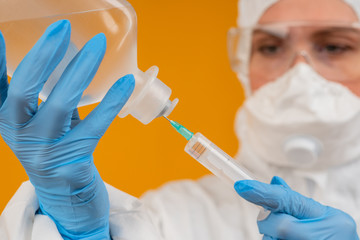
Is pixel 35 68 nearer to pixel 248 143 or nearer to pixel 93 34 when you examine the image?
pixel 93 34

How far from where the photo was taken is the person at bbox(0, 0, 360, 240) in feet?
3.07

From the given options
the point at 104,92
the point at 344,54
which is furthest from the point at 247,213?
the point at 104,92

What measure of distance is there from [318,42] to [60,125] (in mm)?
1077

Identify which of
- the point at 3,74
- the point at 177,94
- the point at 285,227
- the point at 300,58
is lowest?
the point at 177,94

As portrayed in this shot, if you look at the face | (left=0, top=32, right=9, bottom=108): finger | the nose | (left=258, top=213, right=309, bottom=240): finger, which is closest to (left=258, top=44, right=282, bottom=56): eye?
the face

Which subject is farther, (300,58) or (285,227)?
(300,58)

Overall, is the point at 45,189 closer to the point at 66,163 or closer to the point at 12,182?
the point at 66,163

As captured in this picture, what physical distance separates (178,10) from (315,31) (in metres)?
0.96

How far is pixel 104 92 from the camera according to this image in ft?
3.40

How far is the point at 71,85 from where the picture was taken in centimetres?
92

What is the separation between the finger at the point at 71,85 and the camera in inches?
35.8

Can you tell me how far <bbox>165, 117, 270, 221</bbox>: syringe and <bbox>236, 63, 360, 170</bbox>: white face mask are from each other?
0.50 metres

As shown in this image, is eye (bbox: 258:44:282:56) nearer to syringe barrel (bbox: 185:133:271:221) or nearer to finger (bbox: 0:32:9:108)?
syringe barrel (bbox: 185:133:271:221)

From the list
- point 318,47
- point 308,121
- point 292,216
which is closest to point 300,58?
point 318,47
